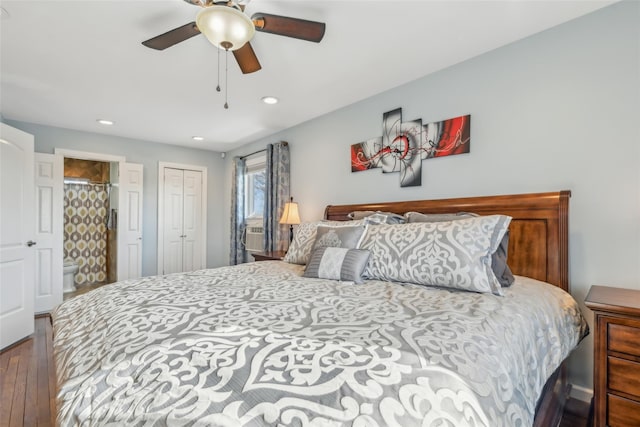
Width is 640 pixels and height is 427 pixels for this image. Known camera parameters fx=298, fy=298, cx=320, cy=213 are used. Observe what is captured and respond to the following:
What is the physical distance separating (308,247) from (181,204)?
11.3 ft

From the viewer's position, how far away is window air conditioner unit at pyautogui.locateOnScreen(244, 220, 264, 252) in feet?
14.9

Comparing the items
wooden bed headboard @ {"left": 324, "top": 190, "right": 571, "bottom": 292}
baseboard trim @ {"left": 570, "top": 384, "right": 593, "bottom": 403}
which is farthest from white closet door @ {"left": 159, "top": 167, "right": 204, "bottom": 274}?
baseboard trim @ {"left": 570, "top": 384, "right": 593, "bottom": 403}

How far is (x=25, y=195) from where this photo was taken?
120 inches

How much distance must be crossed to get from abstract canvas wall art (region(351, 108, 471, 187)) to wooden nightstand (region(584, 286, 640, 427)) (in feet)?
4.45

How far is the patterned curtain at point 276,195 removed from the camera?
12.9ft

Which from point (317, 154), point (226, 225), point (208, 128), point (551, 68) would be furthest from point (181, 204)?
point (551, 68)

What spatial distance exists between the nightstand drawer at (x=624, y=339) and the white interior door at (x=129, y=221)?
5.13 m

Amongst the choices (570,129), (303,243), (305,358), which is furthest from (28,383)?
(570,129)

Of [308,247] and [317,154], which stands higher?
[317,154]

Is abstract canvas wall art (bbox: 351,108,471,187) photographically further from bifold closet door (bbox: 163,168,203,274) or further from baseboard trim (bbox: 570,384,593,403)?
bifold closet door (bbox: 163,168,203,274)

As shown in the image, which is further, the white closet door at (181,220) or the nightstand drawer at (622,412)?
the white closet door at (181,220)

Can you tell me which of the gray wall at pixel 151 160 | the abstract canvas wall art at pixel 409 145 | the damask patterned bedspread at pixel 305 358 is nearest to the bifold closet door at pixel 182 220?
the gray wall at pixel 151 160

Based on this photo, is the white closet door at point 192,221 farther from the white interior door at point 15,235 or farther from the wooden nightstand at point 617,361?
the wooden nightstand at point 617,361

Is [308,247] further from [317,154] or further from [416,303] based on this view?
[317,154]
